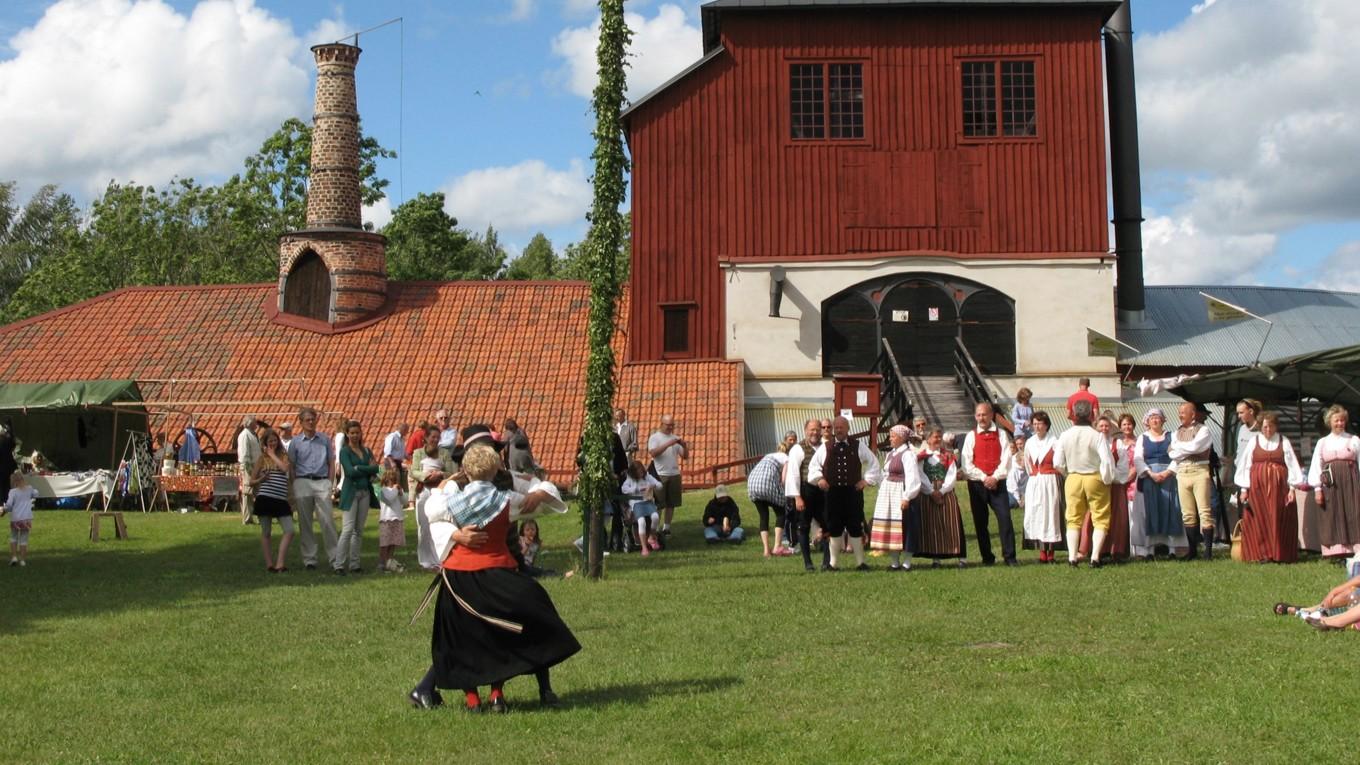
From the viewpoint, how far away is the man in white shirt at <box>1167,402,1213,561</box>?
1594 centimetres

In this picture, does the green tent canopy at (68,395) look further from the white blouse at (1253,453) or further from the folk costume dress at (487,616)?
the folk costume dress at (487,616)

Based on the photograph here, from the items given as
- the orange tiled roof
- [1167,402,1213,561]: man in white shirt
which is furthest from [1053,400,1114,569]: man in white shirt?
the orange tiled roof

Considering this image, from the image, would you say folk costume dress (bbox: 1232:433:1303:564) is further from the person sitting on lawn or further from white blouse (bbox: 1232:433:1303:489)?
the person sitting on lawn

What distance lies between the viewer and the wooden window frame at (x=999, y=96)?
3244cm

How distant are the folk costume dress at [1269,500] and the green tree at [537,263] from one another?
205 ft

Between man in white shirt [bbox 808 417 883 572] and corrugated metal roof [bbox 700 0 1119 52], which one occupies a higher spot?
corrugated metal roof [bbox 700 0 1119 52]

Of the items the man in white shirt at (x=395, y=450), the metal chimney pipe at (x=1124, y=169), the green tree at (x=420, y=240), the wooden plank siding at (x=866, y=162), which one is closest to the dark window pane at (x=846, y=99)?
the wooden plank siding at (x=866, y=162)

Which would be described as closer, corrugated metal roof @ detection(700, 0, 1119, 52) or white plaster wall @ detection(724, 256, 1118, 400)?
white plaster wall @ detection(724, 256, 1118, 400)

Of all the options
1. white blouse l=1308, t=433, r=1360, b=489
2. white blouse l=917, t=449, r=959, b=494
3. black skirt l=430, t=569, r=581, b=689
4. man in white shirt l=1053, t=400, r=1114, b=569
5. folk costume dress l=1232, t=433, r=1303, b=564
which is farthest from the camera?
white blouse l=917, t=449, r=959, b=494

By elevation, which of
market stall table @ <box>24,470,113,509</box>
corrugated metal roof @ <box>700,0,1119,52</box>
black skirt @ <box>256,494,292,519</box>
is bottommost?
black skirt @ <box>256,494,292,519</box>

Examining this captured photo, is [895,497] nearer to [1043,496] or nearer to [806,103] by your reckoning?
[1043,496]

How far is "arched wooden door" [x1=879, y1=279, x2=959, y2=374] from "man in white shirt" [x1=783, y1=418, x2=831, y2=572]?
1612 centimetres

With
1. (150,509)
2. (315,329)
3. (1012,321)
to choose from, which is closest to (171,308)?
(315,329)

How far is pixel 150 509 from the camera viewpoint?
26.9 meters
